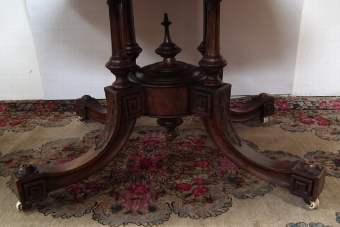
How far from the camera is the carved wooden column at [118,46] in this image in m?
0.80

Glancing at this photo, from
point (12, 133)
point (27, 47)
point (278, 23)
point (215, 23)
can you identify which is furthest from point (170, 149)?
point (27, 47)

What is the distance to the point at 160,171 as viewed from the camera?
3.22 ft

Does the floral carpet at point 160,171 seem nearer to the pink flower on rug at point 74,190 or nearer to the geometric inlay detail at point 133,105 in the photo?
the pink flower on rug at point 74,190

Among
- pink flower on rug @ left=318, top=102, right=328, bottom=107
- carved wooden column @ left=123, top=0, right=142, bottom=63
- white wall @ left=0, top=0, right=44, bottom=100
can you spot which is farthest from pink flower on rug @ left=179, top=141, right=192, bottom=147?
white wall @ left=0, top=0, right=44, bottom=100

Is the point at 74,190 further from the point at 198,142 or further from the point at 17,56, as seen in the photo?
the point at 17,56

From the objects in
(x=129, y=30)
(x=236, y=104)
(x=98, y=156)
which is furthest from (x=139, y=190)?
(x=236, y=104)

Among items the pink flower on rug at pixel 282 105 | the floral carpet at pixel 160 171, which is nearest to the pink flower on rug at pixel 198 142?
the floral carpet at pixel 160 171

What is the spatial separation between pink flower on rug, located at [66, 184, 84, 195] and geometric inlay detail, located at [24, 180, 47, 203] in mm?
84

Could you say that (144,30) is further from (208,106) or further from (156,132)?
(208,106)

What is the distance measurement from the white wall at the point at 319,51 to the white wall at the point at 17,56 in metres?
1.20

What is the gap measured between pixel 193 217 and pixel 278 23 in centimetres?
100

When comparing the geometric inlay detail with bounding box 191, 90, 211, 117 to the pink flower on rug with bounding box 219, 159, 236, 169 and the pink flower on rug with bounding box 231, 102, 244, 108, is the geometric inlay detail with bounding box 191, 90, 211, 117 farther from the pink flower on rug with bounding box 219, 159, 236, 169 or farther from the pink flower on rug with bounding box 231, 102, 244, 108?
the pink flower on rug with bounding box 231, 102, 244, 108

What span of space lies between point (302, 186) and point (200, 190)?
9.7 inches

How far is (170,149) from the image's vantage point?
1.11 m
